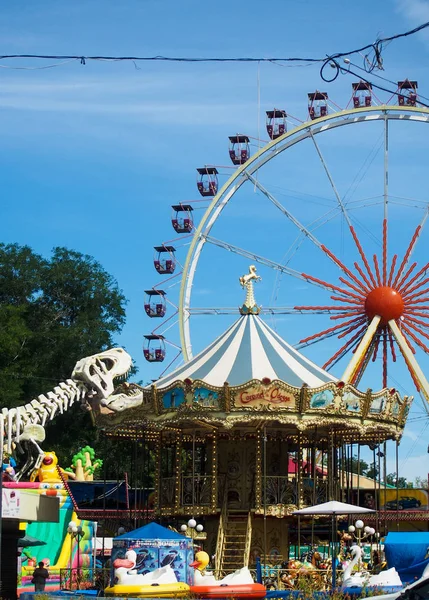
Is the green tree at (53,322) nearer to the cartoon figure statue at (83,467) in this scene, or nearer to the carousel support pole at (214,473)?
the cartoon figure statue at (83,467)

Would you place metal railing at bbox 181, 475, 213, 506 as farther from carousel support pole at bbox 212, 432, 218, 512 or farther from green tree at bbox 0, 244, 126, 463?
green tree at bbox 0, 244, 126, 463

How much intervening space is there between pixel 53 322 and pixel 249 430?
34.2 metres

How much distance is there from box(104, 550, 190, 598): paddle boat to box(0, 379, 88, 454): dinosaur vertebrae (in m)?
13.9

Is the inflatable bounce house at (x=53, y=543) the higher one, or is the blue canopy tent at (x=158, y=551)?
the blue canopy tent at (x=158, y=551)

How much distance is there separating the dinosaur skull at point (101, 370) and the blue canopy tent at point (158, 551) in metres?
15.1

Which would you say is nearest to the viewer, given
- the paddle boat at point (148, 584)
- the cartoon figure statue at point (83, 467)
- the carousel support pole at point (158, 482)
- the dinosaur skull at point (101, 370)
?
the paddle boat at point (148, 584)

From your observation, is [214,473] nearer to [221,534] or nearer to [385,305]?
[221,534]

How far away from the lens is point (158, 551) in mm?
22391

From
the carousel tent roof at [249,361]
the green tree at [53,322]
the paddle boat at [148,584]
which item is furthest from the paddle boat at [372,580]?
the green tree at [53,322]

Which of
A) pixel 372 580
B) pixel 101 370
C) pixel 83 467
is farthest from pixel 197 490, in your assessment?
pixel 83 467

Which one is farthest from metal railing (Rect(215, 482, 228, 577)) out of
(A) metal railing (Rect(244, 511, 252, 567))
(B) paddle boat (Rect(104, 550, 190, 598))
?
(B) paddle boat (Rect(104, 550, 190, 598))

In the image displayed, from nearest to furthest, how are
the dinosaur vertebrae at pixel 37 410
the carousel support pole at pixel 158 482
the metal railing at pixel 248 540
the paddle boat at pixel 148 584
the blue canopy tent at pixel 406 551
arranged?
1. the paddle boat at pixel 148 584
2. the blue canopy tent at pixel 406 551
3. the metal railing at pixel 248 540
4. the carousel support pole at pixel 158 482
5. the dinosaur vertebrae at pixel 37 410

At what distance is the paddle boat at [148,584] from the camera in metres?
20.8

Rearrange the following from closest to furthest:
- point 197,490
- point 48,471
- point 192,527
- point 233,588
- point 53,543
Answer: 1. point 233,588
2. point 192,527
3. point 197,490
4. point 53,543
5. point 48,471
